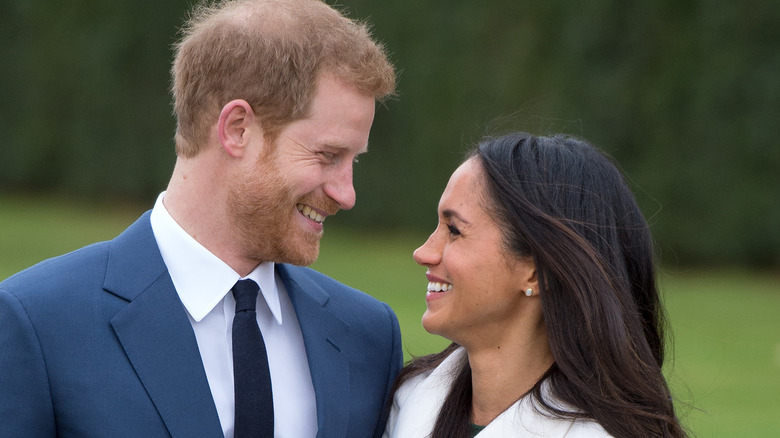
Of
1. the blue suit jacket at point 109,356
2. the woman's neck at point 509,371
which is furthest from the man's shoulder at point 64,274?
the woman's neck at point 509,371

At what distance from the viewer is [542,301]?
310 cm

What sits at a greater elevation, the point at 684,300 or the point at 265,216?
the point at 265,216

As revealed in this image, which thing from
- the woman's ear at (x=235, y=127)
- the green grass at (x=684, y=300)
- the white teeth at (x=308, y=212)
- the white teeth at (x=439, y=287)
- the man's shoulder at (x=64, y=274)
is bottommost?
the green grass at (x=684, y=300)

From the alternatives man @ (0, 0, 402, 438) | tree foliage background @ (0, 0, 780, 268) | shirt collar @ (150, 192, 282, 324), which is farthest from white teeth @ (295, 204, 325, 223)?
tree foliage background @ (0, 0, 780, 268)

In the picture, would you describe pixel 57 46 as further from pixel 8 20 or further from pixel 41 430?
pixel 41 430

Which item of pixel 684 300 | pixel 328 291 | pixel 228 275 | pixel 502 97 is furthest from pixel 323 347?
pixel 502 97

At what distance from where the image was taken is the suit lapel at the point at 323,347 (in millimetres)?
3053

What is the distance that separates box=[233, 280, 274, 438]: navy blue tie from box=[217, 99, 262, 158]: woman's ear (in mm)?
429

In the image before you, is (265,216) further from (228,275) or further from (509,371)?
(509,371)

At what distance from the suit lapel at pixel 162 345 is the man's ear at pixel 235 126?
0.40 metres

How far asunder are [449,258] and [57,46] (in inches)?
423

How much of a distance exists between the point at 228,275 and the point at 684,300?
761 centimetres

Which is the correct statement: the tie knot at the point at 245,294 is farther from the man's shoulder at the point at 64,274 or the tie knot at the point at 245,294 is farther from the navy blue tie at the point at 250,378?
the man's shoulder at the point at 64,274

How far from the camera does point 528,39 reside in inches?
413
